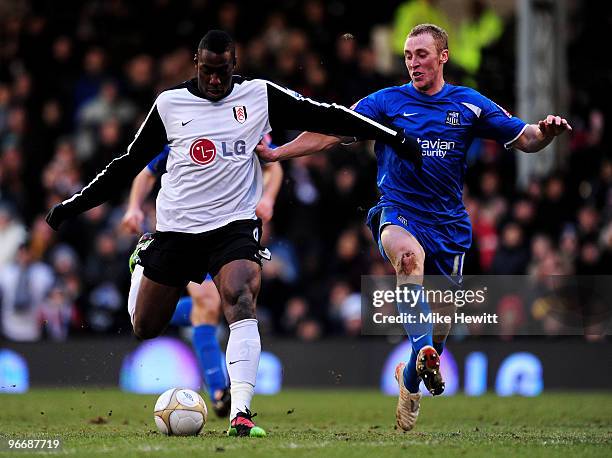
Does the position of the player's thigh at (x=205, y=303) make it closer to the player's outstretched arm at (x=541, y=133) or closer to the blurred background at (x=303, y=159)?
the player's outstretched arm at (x=541, y=133)

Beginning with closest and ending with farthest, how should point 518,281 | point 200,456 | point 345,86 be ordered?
point 200,456
point 518,281
point 345,86

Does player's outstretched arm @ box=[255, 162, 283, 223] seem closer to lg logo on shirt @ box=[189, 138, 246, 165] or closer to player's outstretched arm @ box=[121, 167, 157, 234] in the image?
player's outstretched arm @ box=[121, 167, 157, 234]

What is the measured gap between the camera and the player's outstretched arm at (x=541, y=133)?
8516 mm

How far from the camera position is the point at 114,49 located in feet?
59.8

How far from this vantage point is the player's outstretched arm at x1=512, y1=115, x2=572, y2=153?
27.9 ft

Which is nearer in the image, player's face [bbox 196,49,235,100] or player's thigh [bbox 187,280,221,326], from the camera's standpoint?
player's face [bbox 196,49,235,100]

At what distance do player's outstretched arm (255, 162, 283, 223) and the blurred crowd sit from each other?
11.2ft

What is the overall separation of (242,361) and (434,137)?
229 centimetres

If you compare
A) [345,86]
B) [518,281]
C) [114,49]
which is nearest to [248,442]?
[518,281]

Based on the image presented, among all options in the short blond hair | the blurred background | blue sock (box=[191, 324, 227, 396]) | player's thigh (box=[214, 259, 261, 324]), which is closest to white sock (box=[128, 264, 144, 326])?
player's thigh (box=[214, 259, 261, 324])

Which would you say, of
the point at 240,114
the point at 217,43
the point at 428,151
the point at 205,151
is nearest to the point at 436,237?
the point at 428,151

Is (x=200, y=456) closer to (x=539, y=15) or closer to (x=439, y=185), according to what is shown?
(x=439, y=185)

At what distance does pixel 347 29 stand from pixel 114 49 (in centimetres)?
332

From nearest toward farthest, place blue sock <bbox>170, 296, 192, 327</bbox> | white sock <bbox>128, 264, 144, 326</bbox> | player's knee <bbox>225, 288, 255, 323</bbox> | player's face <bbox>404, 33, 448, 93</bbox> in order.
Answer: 1. player's knee <bbox>225, 288, 255, 323</bbox>
2. white sock <bbox>128, 264, 144, 326</bbox>
3. player's face <bbox>404, 33, 448, 93</bbox>
4. blue sock <bbox>170, 296, 192, 327</bbox>
